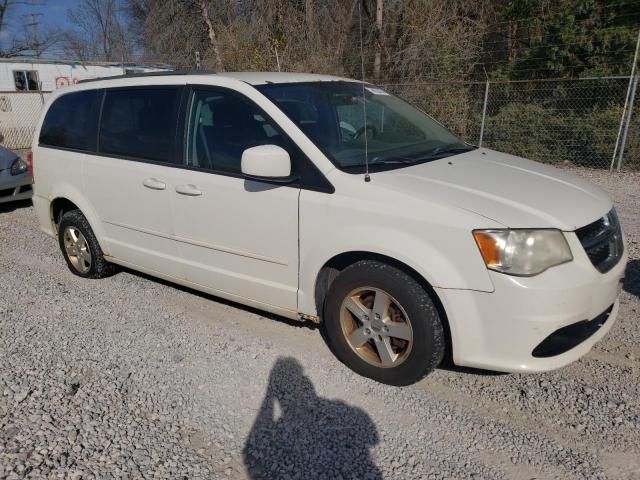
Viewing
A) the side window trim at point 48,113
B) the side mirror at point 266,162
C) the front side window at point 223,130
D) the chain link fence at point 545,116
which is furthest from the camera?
the chain link fence at point 545,116

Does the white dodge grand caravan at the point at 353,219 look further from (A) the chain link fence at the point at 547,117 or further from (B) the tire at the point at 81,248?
(A) the chain link fence at the point at 547,117

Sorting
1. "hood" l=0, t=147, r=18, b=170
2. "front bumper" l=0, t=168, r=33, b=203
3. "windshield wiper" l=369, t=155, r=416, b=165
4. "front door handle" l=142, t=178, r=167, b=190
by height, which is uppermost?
"windshield wiper" l=369, t=155, r=416, b=165

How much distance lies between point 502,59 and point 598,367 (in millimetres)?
12442

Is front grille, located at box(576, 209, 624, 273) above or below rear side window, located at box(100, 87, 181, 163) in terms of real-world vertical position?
below

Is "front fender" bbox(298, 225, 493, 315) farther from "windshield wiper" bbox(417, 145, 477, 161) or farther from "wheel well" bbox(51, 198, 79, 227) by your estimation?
"wheel well" bbox(51, 198, 79, 227)

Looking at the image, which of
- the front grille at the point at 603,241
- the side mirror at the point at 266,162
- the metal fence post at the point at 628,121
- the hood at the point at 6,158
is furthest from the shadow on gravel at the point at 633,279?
the hood at the point at 6,158

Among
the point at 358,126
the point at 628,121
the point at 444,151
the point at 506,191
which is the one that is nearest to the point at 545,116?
the point at 628,121

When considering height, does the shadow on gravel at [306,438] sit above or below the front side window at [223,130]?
below

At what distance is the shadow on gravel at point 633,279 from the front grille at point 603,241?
4.33 feet

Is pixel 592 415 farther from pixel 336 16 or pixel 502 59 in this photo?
pixel 336 16

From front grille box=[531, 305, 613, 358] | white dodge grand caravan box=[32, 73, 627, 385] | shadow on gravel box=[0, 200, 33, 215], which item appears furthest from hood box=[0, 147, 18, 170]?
front grille box=[531, 305, 613, 358]

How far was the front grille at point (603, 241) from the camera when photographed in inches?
110

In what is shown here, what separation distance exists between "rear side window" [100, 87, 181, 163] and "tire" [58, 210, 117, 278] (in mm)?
800

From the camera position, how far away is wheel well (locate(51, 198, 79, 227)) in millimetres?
4926
